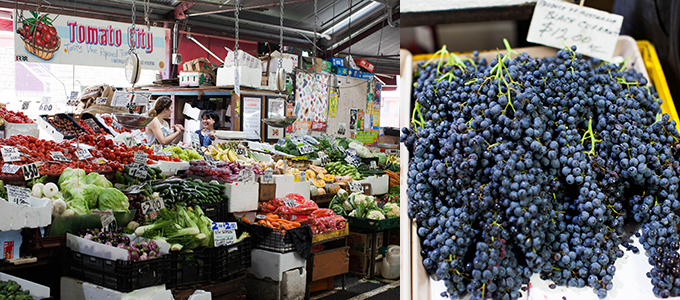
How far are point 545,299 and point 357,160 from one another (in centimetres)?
526

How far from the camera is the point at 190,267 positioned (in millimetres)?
2877

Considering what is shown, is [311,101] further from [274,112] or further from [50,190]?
[50,190]

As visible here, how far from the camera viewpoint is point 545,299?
1.00m

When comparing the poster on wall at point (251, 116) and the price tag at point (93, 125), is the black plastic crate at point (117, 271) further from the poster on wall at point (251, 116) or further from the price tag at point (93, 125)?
the poster on wall at point (251, 116)

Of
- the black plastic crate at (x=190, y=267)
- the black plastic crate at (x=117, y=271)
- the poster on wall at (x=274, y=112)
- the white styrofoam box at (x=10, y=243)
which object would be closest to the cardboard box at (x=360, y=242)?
the black plastic crate at (x=190, y=267)

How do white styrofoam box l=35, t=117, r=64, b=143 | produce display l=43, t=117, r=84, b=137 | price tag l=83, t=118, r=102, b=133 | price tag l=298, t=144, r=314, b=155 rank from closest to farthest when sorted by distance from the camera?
white styrofoam box l=35, t=117, r=64, b=143 → produce display l=43, t=117, r=84, b=137 → price tag l=83, t=118, r=102, b=133 → price tag l=298, t=144, r=314, b=155

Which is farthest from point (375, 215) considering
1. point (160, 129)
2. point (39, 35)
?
point (39, 35)

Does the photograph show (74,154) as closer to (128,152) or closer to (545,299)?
(128,152)

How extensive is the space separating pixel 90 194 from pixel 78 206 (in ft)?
0.41

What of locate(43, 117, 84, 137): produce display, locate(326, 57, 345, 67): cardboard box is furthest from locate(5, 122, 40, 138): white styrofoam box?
locate(326, 57, 345, 67): cardboard box

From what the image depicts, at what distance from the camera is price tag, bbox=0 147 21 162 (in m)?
3.07

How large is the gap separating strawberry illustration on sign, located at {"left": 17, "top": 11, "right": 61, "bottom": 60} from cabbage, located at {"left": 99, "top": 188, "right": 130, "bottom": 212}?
2994 millimetres

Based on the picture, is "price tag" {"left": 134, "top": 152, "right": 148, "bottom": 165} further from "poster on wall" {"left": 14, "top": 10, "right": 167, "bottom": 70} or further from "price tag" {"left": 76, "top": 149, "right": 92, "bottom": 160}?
"poster on wall" {"left": 14, "top": 10, "right": 167, "bottom": 70}

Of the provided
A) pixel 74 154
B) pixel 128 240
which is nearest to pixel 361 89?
pixel 74 154
